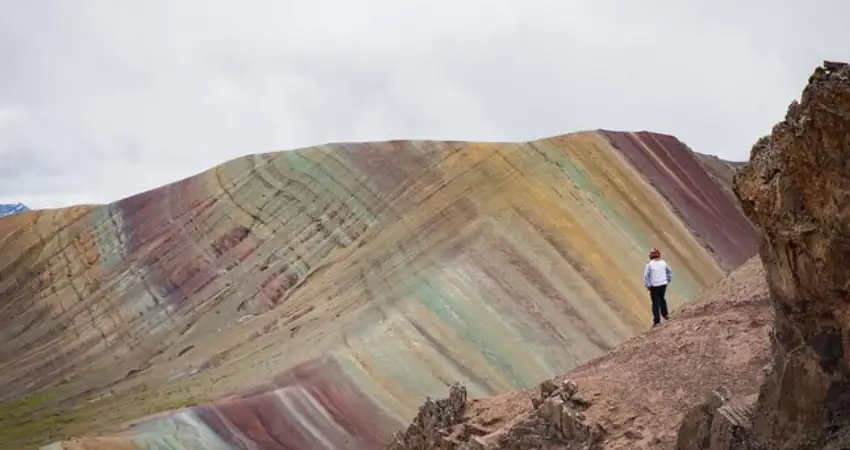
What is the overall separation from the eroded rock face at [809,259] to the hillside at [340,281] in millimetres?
13678

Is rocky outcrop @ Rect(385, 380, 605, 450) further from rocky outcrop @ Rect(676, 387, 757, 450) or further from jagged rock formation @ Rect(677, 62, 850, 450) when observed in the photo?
jagged rock formation @ Rect(677, 62, 850, 450)

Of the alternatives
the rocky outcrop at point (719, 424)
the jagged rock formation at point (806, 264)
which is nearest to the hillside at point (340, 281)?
the rocky outcrop at point (719, 424)

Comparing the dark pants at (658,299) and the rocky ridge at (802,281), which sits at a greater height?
the dark pants at (658,299)

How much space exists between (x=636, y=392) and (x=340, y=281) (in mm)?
17222

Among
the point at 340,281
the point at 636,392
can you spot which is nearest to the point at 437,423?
the point at 636,392

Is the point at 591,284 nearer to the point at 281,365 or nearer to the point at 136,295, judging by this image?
the point at 281,365

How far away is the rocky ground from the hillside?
8.23 metres

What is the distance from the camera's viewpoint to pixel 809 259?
725 cm

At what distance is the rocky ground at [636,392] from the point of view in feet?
33.3

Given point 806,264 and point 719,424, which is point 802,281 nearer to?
point 806,264

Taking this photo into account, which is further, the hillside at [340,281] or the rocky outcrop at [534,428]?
the hillside at [340,281]

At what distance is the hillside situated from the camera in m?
22.1

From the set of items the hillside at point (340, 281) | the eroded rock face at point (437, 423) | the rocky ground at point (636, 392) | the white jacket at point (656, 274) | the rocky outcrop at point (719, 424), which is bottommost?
the rocky outcrop at point (719, 424)

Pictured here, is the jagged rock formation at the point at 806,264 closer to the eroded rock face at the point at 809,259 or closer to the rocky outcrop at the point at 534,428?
the eroded rock face at the point at 809,259
